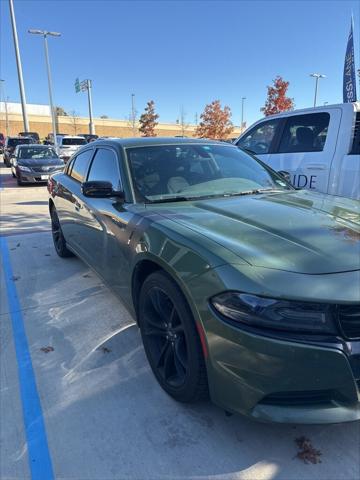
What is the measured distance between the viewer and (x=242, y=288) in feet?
5.75

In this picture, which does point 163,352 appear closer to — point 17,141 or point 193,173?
point 193,173

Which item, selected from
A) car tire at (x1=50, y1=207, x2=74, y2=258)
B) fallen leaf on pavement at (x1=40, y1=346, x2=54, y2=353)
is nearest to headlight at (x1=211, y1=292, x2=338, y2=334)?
fallen leaf on pavement at (x1=40, y1=346, x2=54, y2=353)

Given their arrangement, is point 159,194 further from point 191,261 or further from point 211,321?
point 211,321

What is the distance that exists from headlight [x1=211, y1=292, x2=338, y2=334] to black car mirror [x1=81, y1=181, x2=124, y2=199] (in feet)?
5.34

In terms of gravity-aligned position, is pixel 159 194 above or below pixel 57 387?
above

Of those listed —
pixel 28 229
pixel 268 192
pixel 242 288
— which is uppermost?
pixel 268 192

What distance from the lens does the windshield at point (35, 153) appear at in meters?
15.2

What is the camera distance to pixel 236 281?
5.82 feet

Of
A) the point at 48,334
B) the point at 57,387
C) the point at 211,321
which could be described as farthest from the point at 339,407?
the point at 48,334

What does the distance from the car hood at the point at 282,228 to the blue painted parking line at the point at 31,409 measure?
149cm

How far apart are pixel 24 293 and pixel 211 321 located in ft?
10.2

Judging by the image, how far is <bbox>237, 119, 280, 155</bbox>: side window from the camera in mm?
6004

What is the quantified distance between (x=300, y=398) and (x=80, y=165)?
3.68 metres

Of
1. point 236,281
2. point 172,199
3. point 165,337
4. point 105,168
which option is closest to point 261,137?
point 105,168
